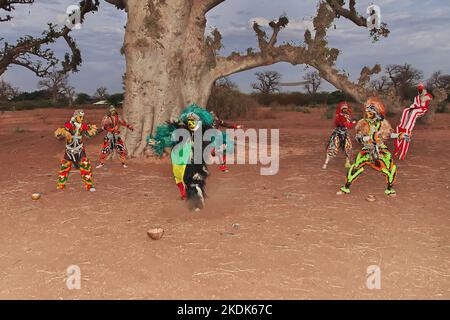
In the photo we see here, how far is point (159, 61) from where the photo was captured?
11375mm

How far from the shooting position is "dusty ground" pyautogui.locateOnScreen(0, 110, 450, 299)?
424cm

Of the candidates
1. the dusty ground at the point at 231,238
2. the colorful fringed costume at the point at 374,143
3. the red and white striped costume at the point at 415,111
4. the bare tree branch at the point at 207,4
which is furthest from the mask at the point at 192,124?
the red and white striped costume at the point at 415,111

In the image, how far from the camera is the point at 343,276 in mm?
4426

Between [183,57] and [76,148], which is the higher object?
[183,57]

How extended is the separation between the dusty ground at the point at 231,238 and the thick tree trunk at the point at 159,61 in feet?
8.32

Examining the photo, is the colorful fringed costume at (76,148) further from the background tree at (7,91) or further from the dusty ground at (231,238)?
the background tree at (7,91)

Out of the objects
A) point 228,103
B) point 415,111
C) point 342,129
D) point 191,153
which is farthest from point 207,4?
point 228,103

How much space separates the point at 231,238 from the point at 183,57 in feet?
24.8

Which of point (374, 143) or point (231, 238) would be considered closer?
point (231, 238)

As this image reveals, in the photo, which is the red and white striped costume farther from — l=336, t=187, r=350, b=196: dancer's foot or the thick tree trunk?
the thick tree trunk

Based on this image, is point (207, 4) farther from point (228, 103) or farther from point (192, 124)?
point (228, 103)

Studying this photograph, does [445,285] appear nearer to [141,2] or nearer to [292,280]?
[292,280]

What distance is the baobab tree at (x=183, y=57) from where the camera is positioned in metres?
11.3
